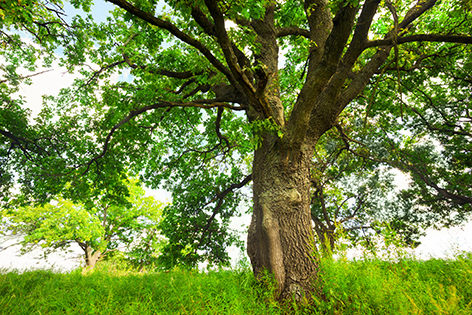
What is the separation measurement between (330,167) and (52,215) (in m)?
21.9

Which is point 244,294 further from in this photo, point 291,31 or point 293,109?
point 291,31

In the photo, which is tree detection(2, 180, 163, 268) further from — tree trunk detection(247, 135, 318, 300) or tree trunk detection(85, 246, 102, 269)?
tree trunk detection(247, 135, 318, 300)

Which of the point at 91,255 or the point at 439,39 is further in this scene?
the point at 91,255

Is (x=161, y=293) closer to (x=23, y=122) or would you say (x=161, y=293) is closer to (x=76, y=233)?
(x=23, y=122)

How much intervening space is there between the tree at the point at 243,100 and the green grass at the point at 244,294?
26.8 inches

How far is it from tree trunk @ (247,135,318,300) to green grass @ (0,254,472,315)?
333 millimetres

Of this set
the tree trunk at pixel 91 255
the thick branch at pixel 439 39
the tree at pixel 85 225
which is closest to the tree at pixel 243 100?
the thick branch at pixel 439 39

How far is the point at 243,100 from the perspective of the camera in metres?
5.75

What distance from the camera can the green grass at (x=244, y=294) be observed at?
8.60 ft

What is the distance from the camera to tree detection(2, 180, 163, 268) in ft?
57.0

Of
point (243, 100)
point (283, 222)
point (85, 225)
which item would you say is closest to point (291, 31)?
point (243, 100)

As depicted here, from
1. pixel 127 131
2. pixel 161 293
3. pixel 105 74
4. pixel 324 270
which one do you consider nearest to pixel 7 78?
pixel 105 74

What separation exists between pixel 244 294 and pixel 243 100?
4.34 metres

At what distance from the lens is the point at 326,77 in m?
3.92
